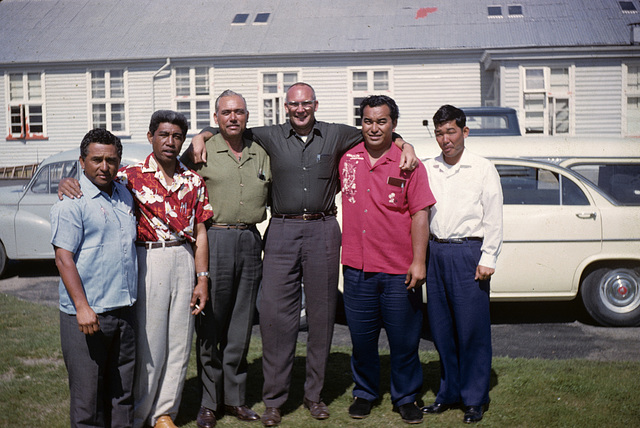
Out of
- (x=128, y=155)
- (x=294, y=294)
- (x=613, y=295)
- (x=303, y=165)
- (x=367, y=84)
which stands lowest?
(x=613, y=295)

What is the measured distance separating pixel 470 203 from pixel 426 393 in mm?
1552

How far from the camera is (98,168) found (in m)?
3.50

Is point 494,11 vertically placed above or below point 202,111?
above

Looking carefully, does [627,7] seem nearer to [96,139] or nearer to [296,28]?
[296,28]

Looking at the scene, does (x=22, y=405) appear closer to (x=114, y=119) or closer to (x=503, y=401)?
(x=503, y=401)

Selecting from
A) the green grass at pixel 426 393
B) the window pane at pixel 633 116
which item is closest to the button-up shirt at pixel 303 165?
the green grass at pixel 426 393

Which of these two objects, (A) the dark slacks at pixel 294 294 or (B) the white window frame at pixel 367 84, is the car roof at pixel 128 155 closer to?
(A) the dark slacks at pixel 294 294

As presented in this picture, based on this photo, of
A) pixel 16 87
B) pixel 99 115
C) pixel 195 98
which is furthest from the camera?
pixel 16 87

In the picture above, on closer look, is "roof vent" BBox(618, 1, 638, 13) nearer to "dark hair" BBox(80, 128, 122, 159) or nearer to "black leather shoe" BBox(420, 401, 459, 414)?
"black leather shoe" BBox(420, 401, 459, 414)

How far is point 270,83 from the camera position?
797 inches

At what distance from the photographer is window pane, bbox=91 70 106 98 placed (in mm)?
21203

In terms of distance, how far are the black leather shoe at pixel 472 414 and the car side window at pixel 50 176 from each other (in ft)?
22.6

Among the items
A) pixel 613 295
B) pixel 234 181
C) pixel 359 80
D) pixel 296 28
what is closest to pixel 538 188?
pixel 613 295

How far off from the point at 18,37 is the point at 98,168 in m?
21.6
